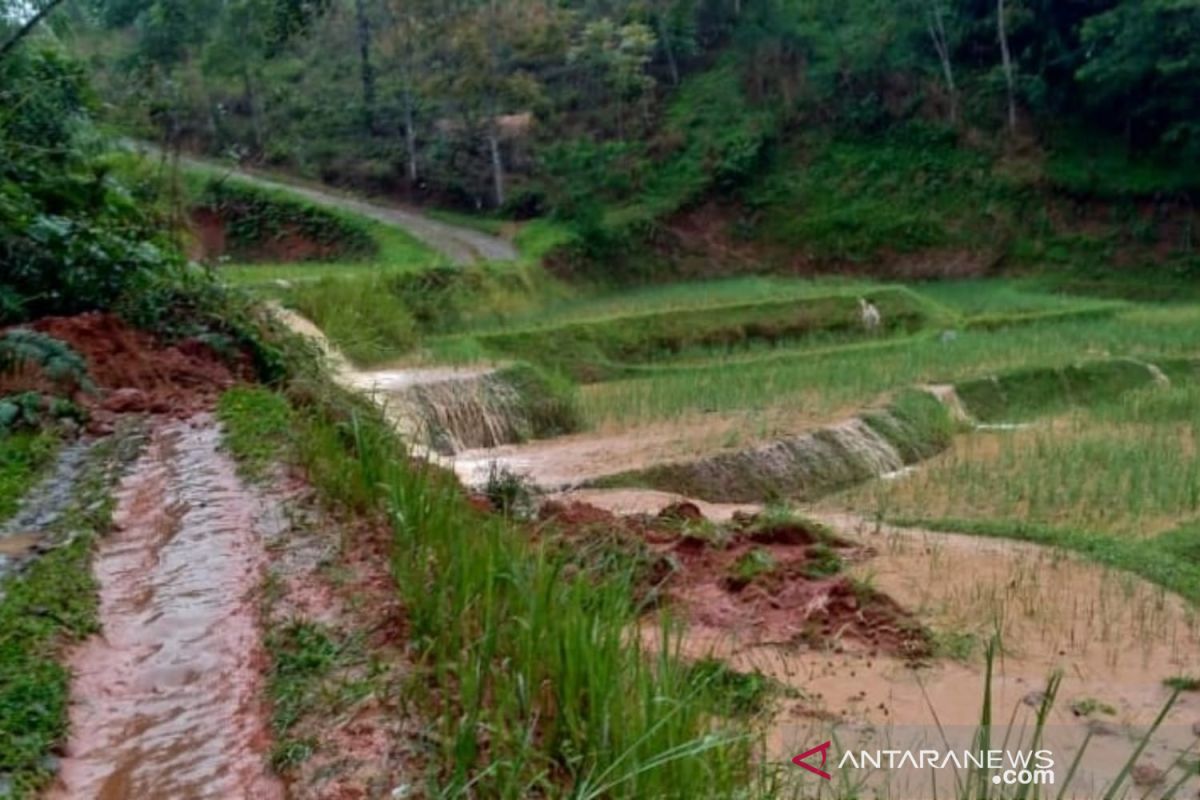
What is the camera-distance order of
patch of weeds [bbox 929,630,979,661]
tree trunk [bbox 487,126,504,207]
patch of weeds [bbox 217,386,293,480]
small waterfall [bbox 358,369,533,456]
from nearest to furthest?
patch of weeds [bbox 217,386,293,480], patch of weeds [bbox 929,630,979,661], small waterfall [bbox 358,369,533,456], tree trunk [bbox 487,126,504,207]

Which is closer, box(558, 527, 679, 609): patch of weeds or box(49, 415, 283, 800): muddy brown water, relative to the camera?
box(49, 415, 283, 800): muddy brown water

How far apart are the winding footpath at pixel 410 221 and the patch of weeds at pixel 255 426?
1776cm

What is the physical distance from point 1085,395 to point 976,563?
32.0 feet

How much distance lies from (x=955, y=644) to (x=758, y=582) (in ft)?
4.39

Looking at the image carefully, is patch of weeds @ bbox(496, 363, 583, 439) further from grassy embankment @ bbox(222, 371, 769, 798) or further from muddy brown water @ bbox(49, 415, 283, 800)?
grassy embankment @ bbox(222, 371, 769, 798)

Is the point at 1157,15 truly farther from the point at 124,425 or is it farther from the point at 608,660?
the point at 608,660

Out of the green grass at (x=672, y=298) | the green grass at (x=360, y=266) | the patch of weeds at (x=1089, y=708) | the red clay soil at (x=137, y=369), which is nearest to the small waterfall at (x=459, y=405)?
the green grass at (x=360, y=266)

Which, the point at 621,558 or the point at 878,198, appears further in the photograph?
the point at 878,198

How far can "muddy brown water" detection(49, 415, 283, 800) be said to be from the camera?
3992 mm

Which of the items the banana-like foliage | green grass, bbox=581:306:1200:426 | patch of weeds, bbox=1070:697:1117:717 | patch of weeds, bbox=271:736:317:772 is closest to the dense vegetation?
green grass, bbox=581:306:1200:426

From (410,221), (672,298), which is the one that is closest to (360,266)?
(672,298)

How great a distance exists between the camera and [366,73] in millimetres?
35969

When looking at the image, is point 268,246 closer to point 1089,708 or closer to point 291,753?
point 1089,708

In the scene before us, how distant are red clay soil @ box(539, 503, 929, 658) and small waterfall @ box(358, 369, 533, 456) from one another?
5.16 metres
